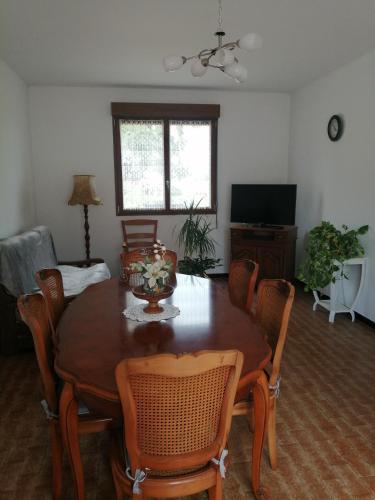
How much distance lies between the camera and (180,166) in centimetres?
549

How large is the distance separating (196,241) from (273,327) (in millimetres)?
3401

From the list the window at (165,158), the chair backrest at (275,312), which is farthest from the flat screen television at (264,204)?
the chair backrest at (275,312)

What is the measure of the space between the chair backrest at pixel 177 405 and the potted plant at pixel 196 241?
3439 millimetres

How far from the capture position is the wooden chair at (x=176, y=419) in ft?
3.83

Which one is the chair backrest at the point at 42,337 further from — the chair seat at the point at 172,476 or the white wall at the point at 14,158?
the white wall at the point at 14,158

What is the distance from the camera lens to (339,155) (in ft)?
14.4

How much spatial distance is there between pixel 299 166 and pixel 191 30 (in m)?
2.81

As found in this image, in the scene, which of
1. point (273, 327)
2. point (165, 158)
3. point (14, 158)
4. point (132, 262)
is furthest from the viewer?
point (165, 158)

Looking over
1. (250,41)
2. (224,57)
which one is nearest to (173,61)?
(224,57)

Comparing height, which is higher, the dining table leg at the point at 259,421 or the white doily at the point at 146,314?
the white doily at the point at 146,314

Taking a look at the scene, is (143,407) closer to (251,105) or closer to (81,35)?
(81,35)

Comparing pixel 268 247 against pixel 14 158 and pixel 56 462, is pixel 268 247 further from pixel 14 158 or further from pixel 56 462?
pixel 56 462

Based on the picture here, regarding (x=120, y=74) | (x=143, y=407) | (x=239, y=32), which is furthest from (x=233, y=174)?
(x=143, y=407)

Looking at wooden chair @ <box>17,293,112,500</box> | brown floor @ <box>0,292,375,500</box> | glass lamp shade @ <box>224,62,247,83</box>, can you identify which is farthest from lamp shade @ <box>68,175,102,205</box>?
wooden chair @ <box>17,293,112,500</box>
